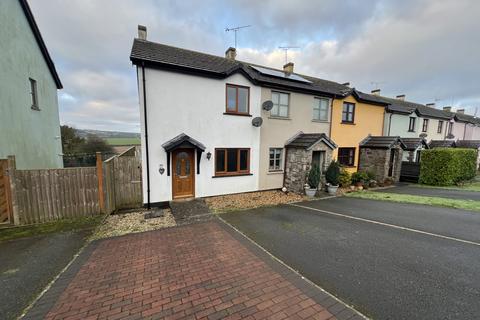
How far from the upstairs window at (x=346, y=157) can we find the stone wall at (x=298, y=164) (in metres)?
3.34

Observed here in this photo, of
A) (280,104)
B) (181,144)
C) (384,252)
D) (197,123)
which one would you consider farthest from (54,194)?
(280,104)

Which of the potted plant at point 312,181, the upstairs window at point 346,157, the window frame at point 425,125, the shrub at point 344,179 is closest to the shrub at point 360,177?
the shrub at point 344,179

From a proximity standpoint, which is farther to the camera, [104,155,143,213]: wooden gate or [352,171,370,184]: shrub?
[352,171,370,184]: shrub

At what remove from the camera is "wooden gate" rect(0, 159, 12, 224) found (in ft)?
20.5

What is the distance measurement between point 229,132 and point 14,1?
1030 centimetres

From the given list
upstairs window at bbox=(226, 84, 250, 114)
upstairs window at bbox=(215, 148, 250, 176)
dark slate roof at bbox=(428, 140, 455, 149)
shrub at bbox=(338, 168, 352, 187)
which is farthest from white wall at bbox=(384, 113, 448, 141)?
upstairs window at bbox=(215, 148, 250, 176)

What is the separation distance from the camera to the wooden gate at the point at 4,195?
6.26 meters

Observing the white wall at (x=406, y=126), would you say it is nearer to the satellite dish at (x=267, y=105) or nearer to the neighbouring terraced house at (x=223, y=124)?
the neighbouring terraced house at (x=223, y=124)

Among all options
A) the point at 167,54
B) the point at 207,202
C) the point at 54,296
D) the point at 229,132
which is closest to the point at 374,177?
the point at 229,132

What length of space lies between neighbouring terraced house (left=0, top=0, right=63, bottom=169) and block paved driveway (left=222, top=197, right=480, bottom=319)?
8883mm

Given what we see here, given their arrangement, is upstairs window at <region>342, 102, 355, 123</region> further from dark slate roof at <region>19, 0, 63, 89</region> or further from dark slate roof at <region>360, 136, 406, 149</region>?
dark slate roof at <region>19, 0, 63, 89</region>

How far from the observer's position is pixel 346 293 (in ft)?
11.7

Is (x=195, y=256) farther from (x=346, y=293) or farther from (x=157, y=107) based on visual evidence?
(x=157, y=107)

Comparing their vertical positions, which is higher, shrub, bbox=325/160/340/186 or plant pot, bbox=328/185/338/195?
shrub, bbox=325/160/340/186
